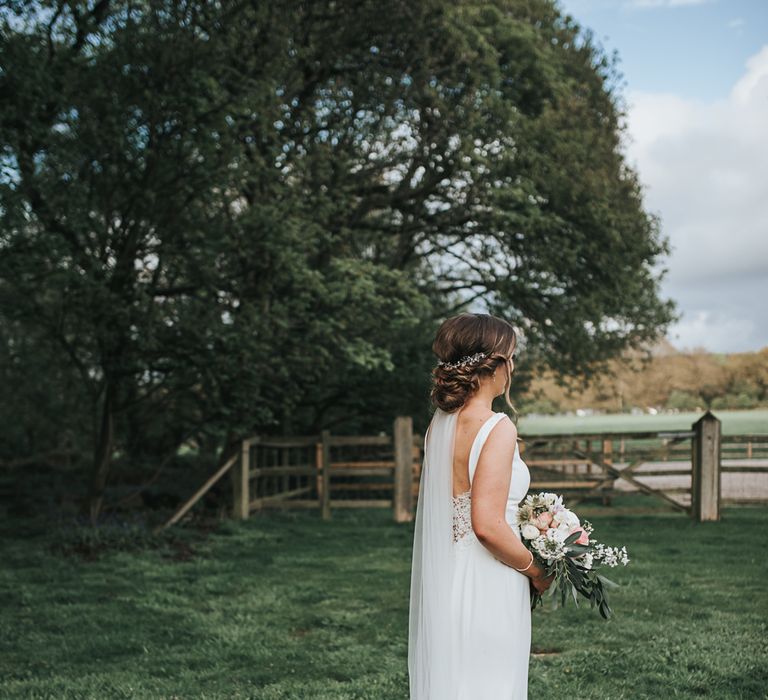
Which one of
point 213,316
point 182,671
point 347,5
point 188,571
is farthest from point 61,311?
point 347,5

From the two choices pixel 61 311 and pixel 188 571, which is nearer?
pixel 188 571

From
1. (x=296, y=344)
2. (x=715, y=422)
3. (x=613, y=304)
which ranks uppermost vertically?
(x=613, y=304)

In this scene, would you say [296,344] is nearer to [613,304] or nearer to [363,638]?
[363,638]

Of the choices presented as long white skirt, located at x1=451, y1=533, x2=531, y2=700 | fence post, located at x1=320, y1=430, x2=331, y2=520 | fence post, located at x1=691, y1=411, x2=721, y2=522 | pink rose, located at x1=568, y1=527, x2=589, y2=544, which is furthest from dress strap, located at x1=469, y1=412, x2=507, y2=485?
fence post, located at x1=320, y1=430, x2=331, y2=520

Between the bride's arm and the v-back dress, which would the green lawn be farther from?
the bride's arm

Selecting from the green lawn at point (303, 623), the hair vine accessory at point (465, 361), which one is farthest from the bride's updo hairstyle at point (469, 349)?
the green lawn at point (303, 623)

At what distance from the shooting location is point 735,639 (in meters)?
6.95

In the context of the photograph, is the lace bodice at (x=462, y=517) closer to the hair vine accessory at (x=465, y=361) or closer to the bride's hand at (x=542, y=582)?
the bride's hand at (x=542, y=582)

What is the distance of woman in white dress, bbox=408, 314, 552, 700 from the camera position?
10.8 feet

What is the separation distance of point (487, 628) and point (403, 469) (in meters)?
11.5

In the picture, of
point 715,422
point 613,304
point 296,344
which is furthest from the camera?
point 613,304

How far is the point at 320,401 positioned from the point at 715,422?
767 cm

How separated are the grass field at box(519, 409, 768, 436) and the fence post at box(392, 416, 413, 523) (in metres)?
31.4

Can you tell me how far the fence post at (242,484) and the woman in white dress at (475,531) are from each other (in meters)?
11.3
